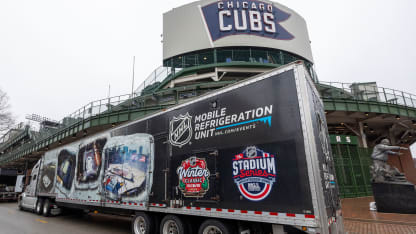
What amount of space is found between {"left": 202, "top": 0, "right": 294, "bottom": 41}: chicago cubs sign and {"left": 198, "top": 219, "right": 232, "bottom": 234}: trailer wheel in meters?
30.3

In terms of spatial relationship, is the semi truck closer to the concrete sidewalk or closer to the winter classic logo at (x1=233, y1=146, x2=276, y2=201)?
the winter classic logo at (x1=233, y1=146, x2=276, y2=201)

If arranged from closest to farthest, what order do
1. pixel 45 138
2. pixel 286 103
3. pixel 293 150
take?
pixel 293 150 → pixel 286 103 → pixel 45 138

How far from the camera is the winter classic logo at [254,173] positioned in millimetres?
4734

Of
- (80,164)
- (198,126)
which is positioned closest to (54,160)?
(80,164)

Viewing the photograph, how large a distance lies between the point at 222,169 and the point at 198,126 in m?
1.48

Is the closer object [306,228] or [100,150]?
[306,228]

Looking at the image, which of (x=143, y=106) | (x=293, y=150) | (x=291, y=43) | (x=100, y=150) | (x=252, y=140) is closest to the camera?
(x=293, y=150)

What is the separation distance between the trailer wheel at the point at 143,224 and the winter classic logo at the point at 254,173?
11.7 feet

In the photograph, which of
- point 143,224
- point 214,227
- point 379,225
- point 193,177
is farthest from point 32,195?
point 379,225

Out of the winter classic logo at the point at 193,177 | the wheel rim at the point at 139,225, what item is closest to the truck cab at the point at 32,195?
the wheel rim at the point at 139,225

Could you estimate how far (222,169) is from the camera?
5.54 m

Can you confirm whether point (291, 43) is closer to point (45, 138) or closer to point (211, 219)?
point (211, 219)

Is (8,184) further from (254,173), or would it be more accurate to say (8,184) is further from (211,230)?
(254,173)

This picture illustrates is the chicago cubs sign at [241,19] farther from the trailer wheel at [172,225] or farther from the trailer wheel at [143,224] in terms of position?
the trailer wheel at [172,225]
